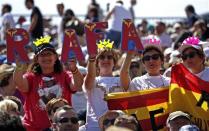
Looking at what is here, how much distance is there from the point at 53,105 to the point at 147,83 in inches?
40.3

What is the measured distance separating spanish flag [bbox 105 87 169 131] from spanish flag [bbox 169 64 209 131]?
146 mm

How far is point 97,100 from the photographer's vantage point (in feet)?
26.4

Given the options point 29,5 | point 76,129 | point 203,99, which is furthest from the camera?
point 29,5

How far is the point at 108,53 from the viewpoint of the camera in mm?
8180

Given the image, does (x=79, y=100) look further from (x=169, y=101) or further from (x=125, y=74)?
(x=169, y=101)

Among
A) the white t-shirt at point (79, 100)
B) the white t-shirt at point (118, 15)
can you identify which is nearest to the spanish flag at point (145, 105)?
the white t-shirt at point (79, 100)

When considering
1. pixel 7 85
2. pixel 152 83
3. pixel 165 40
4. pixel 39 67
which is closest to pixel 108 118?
pixel 152 83

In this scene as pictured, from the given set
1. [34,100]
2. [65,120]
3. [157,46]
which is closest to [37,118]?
[34,100]

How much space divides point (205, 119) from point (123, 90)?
978 mm

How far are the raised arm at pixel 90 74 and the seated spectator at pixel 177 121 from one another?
104 centimetres

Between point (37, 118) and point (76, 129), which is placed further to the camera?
point (37, 118)

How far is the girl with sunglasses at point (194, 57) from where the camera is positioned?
7711 mm

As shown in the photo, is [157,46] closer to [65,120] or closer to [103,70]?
[103,70]

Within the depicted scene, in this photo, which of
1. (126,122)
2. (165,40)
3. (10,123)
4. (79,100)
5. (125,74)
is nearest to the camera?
(10,123)
